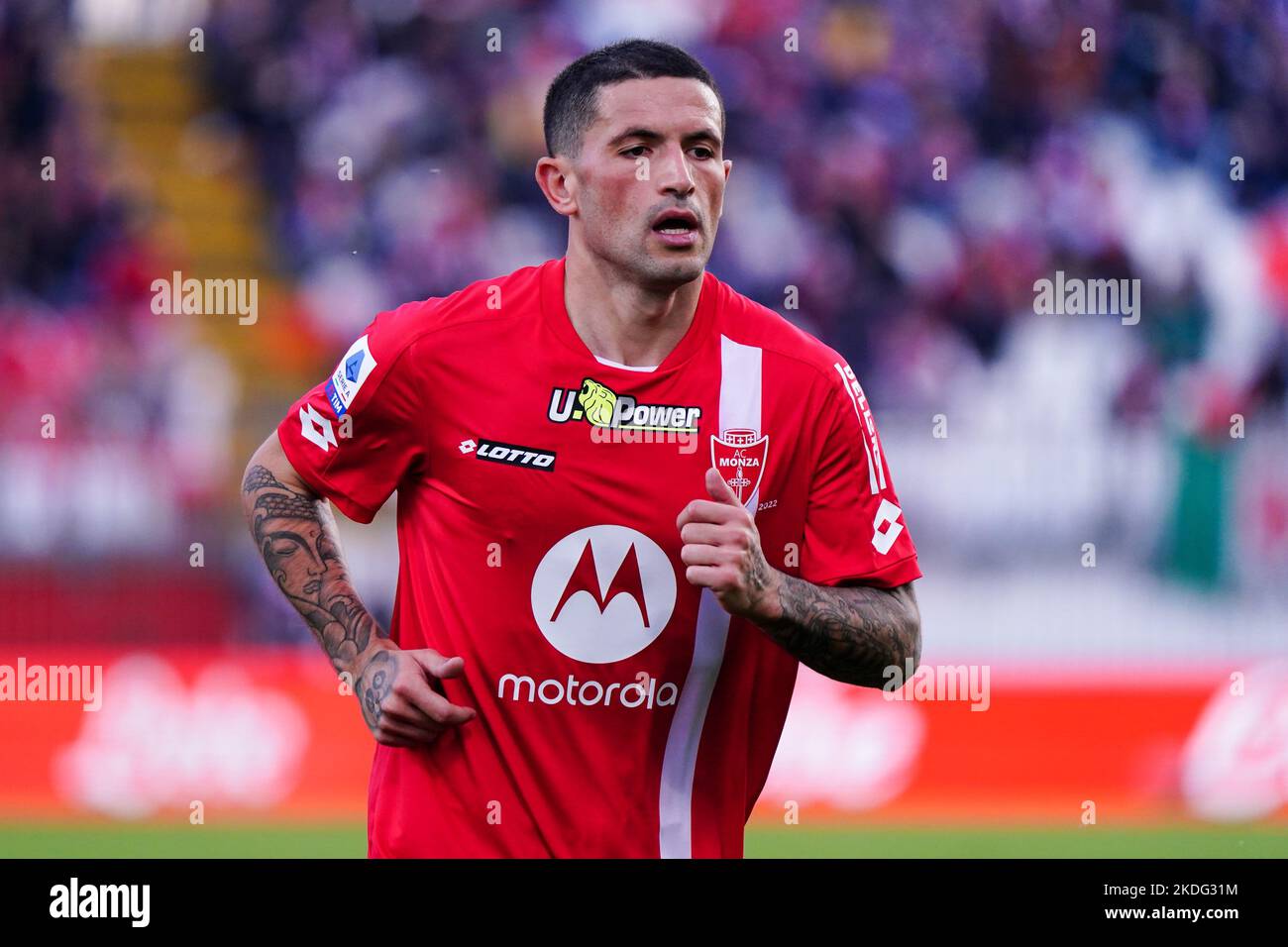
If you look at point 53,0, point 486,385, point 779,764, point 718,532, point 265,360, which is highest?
point 53,0

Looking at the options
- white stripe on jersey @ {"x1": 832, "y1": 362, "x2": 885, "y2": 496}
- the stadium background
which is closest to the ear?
white stripe on jersey @ {"x1": 832, "y1": 362, "x2": 885, "y2": 496}

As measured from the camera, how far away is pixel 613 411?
342cm

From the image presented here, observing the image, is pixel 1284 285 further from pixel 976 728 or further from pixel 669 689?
pixel 669 689

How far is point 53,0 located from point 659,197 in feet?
26.4

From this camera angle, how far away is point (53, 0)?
1012cm

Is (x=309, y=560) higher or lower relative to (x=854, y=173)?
lower

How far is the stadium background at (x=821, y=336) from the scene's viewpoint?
7438 millimetres

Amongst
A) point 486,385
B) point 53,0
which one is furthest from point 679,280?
point 53,0

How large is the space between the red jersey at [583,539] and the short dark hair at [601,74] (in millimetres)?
361

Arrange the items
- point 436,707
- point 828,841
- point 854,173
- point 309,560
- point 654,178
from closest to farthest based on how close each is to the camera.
Answer: point 436,707 → point 654,178 → point 309,560 → point 828,841 → point 854,173

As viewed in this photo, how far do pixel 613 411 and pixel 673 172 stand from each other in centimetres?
53

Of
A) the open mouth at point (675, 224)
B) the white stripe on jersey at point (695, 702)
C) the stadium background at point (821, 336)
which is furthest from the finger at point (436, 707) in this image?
the stadium background at point (821, 336)

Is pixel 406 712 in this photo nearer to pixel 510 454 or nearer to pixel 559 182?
pixel 510 454

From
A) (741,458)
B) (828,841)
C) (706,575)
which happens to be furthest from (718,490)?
(828,841)
